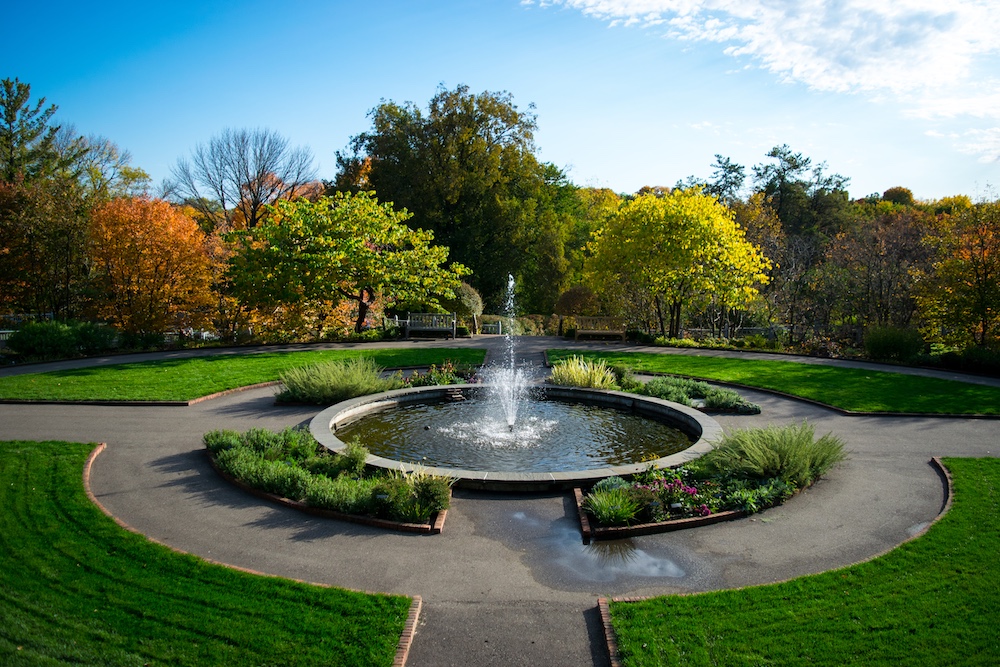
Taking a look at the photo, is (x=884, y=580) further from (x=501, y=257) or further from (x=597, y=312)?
(x=501, y=257)

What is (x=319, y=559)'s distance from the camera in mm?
6242

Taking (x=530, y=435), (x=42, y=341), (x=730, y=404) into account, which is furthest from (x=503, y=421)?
(x=42, y=341)

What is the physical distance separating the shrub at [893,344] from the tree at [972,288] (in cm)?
124

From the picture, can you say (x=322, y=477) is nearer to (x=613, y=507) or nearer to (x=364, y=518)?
(x=364, y=518)

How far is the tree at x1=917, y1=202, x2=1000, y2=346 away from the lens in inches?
726

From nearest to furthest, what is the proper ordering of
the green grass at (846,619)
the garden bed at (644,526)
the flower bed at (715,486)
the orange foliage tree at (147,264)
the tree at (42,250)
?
the green grass at (846,619) < the garden bed at (644,526) < the flower bed at (715,486) < the orange foliage tree at (147,264) < the tree at (42,250)

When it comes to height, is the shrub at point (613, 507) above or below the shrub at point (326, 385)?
below

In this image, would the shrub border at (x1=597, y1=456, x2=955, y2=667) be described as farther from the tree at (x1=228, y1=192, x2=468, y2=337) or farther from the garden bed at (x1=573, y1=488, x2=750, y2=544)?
the tree at (x1=228, y1=192, x2=468, y2=337)

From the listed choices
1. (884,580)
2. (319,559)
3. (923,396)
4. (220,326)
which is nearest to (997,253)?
(923,396)

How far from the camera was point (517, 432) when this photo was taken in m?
11.4

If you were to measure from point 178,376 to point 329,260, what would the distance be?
7.11 metres

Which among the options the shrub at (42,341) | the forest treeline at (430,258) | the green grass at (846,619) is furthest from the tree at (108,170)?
the green grass at (846,619)

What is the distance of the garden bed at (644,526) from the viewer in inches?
270

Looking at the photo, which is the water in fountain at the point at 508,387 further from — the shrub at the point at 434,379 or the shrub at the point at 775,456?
the shrub at the point at 775,456
